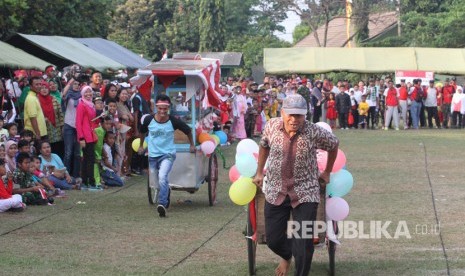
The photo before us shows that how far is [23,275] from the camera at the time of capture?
31.8 feet

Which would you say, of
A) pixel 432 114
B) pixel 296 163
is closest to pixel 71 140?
pixel 296 163

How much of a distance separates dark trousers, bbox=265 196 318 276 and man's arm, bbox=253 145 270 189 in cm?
29

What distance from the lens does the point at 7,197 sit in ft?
47.2

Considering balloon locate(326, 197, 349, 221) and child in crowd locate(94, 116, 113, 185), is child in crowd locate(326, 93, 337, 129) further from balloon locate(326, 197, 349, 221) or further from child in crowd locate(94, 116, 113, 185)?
balloon locate(326, 197, 349, 221)

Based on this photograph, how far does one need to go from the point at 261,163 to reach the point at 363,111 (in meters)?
29.4

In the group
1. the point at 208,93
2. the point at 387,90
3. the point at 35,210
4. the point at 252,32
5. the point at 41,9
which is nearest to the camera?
the point at 35,210

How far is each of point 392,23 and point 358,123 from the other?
3690cm

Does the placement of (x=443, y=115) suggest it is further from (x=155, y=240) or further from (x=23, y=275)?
(x=23, y=275)

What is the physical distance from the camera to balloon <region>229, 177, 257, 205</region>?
9.60 m

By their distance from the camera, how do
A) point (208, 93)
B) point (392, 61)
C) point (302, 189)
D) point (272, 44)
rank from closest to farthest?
point (302, 189)
point (208, 93)
point (392, 61)
point (272, 44)

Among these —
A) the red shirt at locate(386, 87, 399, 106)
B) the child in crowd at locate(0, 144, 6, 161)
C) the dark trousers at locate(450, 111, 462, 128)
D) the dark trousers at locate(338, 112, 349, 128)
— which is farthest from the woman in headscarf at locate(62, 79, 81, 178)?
the dark trousers at locate(450, 111, 462, 128)

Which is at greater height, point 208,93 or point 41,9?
point 41,9

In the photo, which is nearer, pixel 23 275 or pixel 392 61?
pixel 23 275

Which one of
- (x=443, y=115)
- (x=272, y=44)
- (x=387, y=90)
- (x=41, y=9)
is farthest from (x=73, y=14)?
(x=272, y=44)
